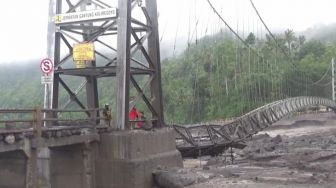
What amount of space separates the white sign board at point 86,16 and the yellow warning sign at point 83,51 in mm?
703

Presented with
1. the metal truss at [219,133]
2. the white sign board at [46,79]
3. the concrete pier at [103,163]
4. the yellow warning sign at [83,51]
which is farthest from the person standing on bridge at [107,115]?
the metal truss at [219,133]

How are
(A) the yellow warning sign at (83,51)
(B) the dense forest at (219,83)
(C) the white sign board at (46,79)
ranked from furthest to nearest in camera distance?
(B) the dense forest at (219,83) < (A) the yellow warning sign at (83,51) < (C) the white sign board at (46,79)

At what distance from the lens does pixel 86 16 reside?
15234 mm

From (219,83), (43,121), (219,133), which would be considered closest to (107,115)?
(43,121)

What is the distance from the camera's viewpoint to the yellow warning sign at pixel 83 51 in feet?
50.6

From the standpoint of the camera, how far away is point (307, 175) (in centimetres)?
1569

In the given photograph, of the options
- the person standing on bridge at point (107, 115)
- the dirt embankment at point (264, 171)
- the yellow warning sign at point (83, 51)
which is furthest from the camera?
the yellow warning sign at point (83, 51)

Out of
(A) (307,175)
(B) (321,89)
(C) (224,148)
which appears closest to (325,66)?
(B) (321,89)

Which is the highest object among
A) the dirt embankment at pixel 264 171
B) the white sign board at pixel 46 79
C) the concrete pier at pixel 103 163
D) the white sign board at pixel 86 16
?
the white sign board at pixel 86 16

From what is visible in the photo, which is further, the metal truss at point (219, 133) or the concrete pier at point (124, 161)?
the metal truss at point (219, 133)

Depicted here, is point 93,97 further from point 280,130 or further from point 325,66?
point 325,66

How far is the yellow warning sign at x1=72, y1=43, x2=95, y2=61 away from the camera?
1543cm

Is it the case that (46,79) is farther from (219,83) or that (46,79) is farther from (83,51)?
(219,83)

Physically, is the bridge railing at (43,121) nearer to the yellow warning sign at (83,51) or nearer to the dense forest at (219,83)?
the yellow warning sign at (83,51)
